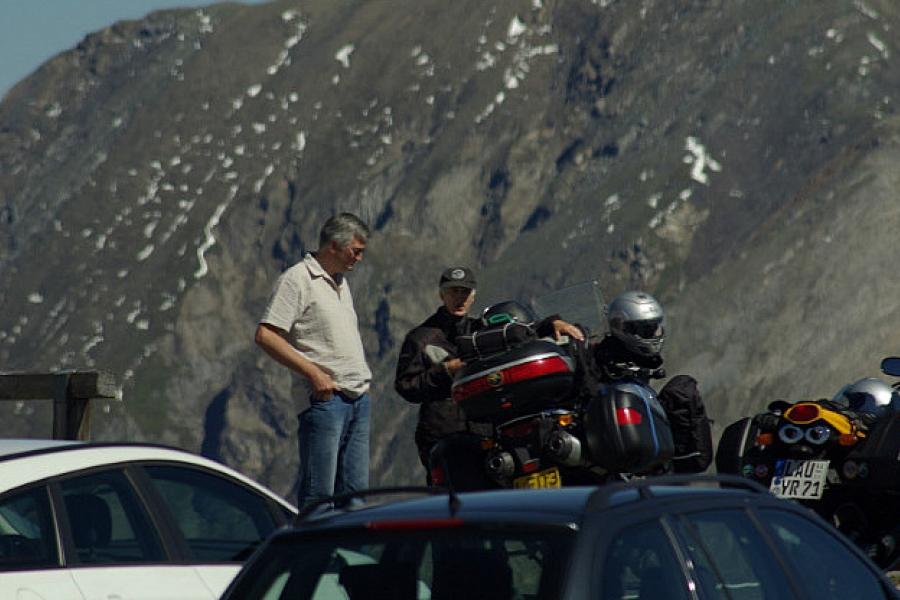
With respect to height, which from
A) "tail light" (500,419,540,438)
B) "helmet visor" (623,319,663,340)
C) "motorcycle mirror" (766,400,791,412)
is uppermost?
"helmet visor" (623,319,663,340)

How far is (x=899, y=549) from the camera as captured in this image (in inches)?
388

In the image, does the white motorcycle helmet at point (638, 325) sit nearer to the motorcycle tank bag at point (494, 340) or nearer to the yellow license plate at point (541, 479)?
the motorcycle tank bag at point (494, 340)

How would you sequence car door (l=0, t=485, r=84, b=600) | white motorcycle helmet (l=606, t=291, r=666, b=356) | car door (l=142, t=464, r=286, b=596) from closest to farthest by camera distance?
car door (l=0, t=485, r=84, b=600), car door (l=142, t=464, r=286, b=596), white motorcycle helmet (l=606, t=291, r=666, b=356)

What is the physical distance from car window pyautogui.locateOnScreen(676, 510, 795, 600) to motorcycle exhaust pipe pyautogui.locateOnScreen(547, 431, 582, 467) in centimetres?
329

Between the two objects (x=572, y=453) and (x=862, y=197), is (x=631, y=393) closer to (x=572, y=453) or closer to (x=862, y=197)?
(x=572, y=453)

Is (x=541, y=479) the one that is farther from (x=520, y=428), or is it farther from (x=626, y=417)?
(x=626, y=417)

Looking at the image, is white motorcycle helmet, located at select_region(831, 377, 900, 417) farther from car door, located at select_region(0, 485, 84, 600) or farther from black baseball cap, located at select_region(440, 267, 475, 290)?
car door, located at select_region(0, 485, 84, 600)

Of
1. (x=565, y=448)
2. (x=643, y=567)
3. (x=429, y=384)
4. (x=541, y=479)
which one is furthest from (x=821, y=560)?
(x=429, y=384)

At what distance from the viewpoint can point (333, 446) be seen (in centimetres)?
983

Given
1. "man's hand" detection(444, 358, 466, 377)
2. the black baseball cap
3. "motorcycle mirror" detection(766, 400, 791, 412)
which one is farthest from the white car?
"motorcycle mirror" detection(766, 400, 791, 412)

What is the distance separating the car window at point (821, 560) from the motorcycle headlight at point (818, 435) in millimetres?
4361

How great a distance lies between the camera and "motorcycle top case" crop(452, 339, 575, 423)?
8.63 metres

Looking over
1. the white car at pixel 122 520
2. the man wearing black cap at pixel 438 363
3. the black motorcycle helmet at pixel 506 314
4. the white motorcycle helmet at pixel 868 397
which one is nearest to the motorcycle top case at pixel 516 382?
the black motorcycle helmet at pixel 506 314

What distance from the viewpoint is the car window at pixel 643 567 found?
176 inches
